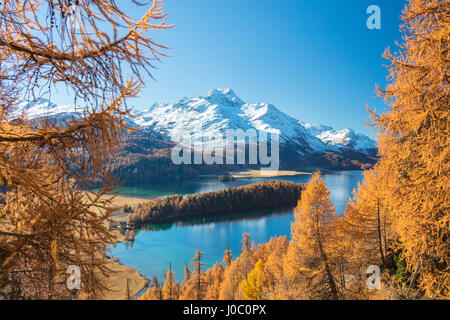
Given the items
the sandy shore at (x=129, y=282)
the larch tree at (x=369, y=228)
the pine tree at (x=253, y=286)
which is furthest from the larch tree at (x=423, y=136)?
the sandy shore at (x=129, y=282)

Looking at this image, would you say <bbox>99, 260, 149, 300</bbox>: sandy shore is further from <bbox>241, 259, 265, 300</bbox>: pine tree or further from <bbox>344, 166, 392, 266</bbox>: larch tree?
<bbox>344, 166, 392, 266</bbox>: larch tree

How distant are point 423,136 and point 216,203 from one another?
5475 cm

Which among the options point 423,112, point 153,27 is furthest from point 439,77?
point 153,27

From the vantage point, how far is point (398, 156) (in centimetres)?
358

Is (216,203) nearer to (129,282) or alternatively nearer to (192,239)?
(192,239)

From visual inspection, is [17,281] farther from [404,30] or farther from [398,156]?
[404,30]

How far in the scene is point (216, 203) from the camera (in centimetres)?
5653

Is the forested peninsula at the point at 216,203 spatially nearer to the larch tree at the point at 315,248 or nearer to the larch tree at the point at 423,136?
the larch tree at the point at 315,248

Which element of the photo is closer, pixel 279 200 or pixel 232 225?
pixel 232 225

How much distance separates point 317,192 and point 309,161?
181 metres

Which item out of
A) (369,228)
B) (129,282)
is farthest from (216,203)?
(369,228)

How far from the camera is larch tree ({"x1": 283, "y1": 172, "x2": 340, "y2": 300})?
6551mm

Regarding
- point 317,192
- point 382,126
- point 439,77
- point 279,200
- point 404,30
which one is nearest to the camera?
point 439,77
